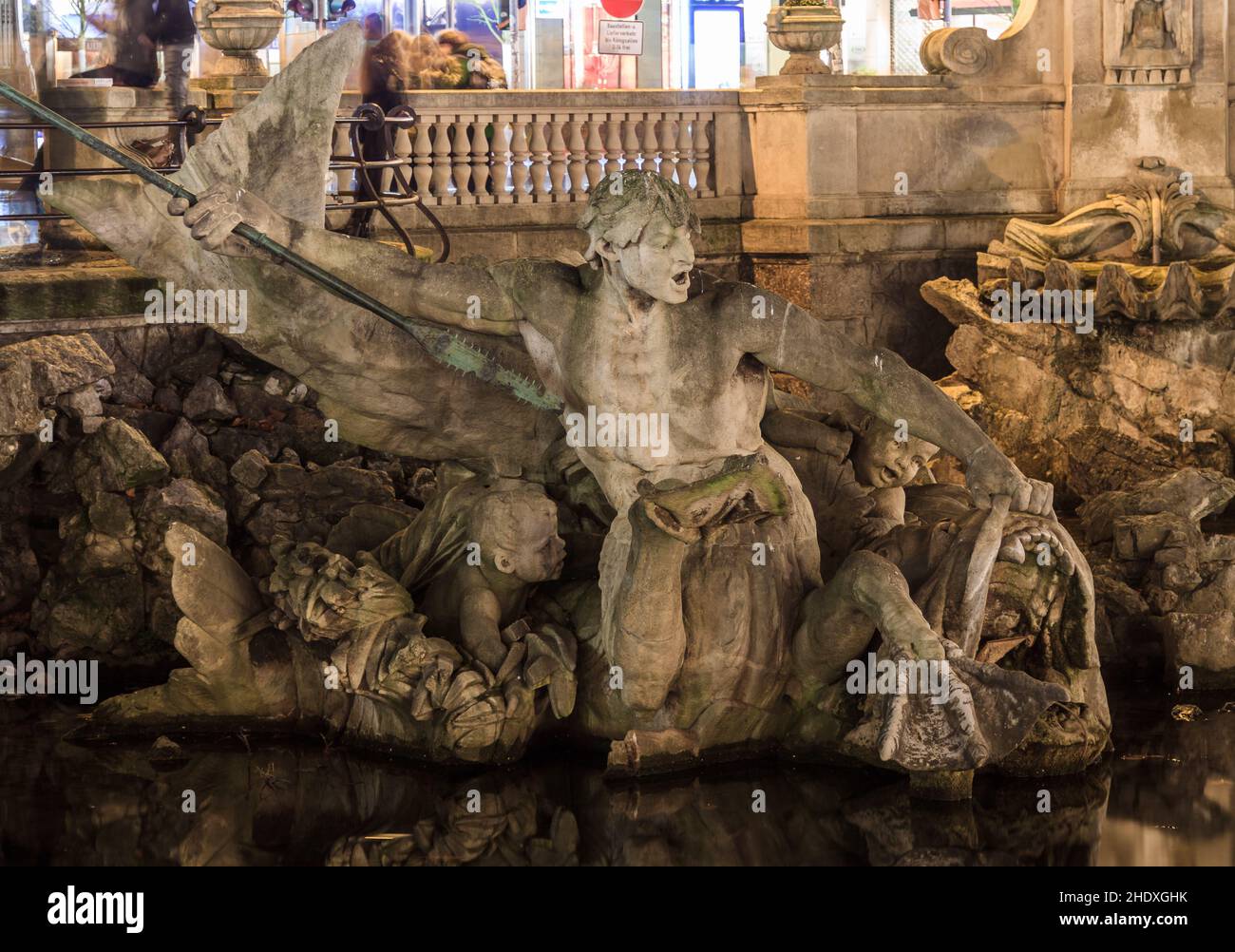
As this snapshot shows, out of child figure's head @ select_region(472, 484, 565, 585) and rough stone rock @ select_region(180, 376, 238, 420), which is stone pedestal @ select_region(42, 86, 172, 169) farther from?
child figure's head @ select_region(472, 484, 565, 585)

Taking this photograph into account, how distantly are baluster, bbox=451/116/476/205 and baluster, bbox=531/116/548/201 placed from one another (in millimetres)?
407

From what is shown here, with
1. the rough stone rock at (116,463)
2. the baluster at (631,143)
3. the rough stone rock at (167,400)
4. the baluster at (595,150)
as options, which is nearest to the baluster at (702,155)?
the baluster at (631,143)

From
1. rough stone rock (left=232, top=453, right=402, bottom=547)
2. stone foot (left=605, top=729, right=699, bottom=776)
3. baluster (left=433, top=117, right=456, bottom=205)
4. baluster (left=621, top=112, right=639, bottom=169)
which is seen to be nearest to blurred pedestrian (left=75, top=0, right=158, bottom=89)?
baluster (left=433, top=117, right=456, bottom=205)

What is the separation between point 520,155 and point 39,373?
4926 millimetres

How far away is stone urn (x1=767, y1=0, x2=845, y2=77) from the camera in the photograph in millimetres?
12578

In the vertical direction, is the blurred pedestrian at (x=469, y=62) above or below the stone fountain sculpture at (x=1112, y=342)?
above

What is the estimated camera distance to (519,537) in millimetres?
6469

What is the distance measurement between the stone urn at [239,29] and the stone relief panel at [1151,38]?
472 centimetres

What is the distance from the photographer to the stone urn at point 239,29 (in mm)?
11492

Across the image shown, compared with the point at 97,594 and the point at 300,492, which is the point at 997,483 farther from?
the point at 97,594

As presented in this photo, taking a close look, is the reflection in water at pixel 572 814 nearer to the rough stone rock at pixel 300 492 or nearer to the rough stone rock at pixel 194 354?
the rough stone rock at pixel 300 492
